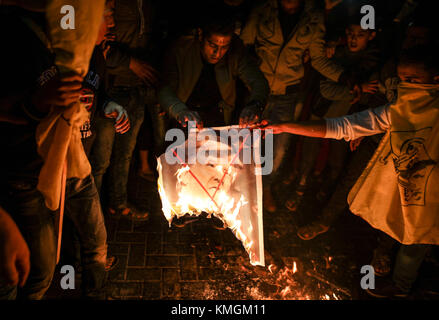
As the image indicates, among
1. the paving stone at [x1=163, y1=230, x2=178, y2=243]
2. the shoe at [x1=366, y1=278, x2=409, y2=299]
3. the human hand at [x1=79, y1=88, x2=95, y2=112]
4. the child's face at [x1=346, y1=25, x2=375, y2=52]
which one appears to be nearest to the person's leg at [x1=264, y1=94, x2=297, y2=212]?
the child's face at [x1=346, y1=25, x2=375, y2=52]

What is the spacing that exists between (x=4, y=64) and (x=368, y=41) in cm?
499

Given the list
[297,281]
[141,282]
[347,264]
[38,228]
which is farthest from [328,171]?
[38,228]

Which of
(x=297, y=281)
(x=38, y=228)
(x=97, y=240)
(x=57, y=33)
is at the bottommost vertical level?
(x=297, y=281)

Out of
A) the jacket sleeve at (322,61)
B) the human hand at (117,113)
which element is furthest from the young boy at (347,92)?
the human hand at (117,113)

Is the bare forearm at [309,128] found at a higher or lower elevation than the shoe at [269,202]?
higher

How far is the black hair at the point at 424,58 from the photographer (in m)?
3.05

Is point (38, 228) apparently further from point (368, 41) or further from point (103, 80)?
Result: point (368, 41)

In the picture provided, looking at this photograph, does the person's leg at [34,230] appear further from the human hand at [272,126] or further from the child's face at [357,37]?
the child's face at [357,37]

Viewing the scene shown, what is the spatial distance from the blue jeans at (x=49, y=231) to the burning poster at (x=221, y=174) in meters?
0.75

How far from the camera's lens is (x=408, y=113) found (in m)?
3.25

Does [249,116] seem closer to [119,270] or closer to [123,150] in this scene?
[123,150]

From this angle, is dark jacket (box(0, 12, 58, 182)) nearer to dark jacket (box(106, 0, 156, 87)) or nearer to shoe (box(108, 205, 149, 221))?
dark jacket (box(106, 0, 156, 87))

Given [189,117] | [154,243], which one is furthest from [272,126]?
[154,243]

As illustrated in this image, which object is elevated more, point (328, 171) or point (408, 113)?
point (408, 113)
